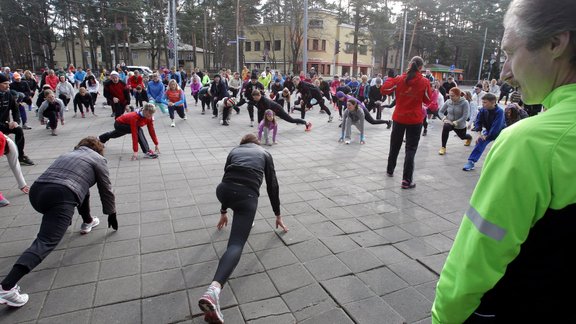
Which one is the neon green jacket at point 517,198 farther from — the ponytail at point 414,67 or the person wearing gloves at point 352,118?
the person wearing gloves at point 352,118

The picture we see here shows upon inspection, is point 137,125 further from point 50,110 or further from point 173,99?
point 173,99

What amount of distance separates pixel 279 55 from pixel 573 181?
5741cm

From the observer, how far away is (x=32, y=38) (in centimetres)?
4741

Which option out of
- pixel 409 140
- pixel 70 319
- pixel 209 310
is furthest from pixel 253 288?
pixel 409 140

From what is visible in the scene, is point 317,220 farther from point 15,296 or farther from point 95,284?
point 15,296

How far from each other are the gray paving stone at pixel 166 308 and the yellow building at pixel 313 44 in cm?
4928

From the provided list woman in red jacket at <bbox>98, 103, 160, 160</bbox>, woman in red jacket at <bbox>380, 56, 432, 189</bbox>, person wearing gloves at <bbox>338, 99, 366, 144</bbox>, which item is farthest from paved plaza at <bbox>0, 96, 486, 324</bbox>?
person wearing gloves at <bbox>338, 99, 366, 144</bbox>

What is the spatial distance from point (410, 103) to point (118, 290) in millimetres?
4888

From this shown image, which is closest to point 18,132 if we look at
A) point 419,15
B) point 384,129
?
point 384,129

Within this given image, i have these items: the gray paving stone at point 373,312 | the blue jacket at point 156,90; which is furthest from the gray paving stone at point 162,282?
the blue jacket at point 156,90

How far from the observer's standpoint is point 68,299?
3.02 m

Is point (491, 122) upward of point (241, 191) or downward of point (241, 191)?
upward

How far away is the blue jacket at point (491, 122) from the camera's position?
7.29m

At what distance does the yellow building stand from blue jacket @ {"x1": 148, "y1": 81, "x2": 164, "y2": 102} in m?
38.6
